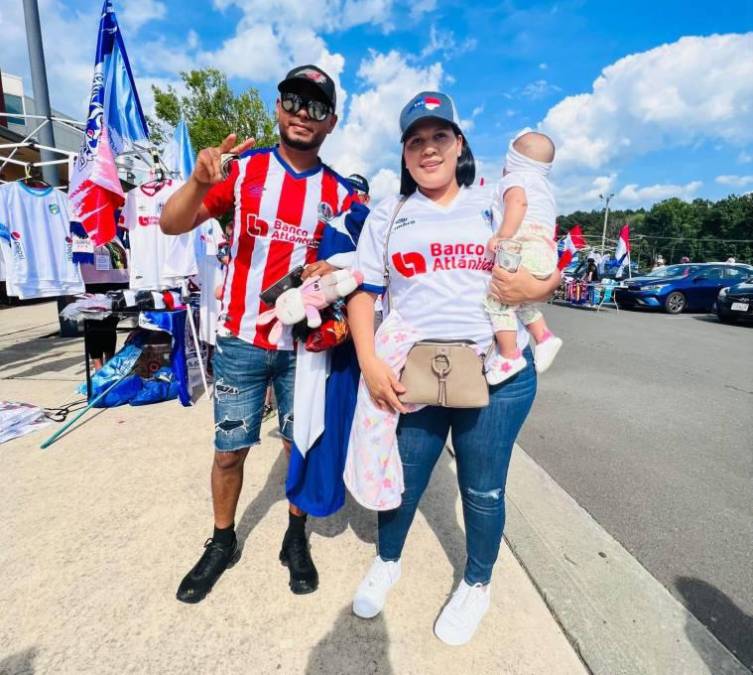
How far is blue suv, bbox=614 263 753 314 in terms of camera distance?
12.7 meters

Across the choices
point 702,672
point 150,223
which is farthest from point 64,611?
point 150,223

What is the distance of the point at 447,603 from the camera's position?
1768mm

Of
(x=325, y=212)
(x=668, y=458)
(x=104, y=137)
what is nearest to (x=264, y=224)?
(x=325, y=212)

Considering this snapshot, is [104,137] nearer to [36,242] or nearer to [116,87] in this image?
[116,87]

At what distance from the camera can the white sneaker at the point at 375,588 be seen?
5.71 feet

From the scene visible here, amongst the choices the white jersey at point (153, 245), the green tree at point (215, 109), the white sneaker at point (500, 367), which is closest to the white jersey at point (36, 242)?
the white jersey at point (153, 245)

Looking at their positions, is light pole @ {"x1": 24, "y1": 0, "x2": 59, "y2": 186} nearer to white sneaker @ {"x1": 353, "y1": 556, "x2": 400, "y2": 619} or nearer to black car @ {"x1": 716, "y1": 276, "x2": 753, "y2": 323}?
white sneaker @ {"x1": 353, "y1": 556, "x2": 400, "y2": 619}

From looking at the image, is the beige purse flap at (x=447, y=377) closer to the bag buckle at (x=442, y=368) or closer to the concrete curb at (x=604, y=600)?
the bag buckle at (x=442, y=368)

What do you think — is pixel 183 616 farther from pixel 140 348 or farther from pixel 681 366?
pixel 681 366

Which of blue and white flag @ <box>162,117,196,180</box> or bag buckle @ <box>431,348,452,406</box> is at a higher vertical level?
blue and white flag @ <box>162,117,196,180</box>

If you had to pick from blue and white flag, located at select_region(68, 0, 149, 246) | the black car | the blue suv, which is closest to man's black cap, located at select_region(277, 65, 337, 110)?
blue and white flag, located at select_region(68, 0, 149, 246)

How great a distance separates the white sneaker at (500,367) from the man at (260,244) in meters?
0.72

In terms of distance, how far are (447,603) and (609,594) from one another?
74 cm

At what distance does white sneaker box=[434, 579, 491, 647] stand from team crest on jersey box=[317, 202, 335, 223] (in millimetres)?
1637
